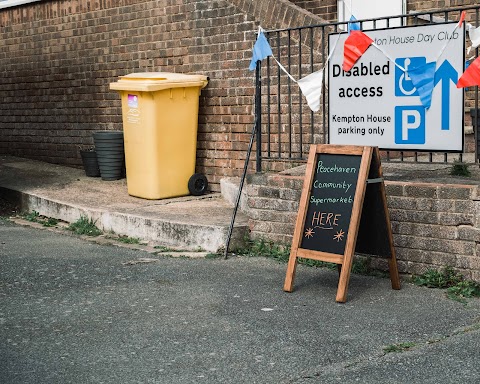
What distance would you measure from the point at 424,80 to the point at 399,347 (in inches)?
89.9

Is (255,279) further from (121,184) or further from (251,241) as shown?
(121,184)

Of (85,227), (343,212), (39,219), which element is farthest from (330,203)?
(39,219)

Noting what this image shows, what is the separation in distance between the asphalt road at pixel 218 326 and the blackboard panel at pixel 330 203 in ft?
1.23

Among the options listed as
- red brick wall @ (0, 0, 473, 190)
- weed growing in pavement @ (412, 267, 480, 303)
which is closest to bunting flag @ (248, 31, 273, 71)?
red brick wall @ (0, 0, 473, 190)

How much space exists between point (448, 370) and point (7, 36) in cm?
1088

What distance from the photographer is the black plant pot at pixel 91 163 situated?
37.5 feet

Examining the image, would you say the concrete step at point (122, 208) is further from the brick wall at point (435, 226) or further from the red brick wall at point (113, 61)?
the brick wall at point (435, 226)

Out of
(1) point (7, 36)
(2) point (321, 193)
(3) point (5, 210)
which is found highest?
(1) point (7, 36)

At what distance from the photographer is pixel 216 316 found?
566 centimetres

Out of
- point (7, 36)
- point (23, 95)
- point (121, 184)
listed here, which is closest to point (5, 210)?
point (121, 184)

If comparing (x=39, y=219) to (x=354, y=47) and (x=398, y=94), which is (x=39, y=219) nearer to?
(x=354, y=47)

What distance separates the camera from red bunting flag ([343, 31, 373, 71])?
684cm

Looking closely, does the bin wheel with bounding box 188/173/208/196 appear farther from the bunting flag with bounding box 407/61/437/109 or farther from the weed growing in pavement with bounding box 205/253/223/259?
the bunting flag with bounding box 407/61/437/109

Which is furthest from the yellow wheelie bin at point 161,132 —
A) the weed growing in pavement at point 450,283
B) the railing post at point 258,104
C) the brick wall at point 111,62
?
the weed growing in pavement at point 450,283
